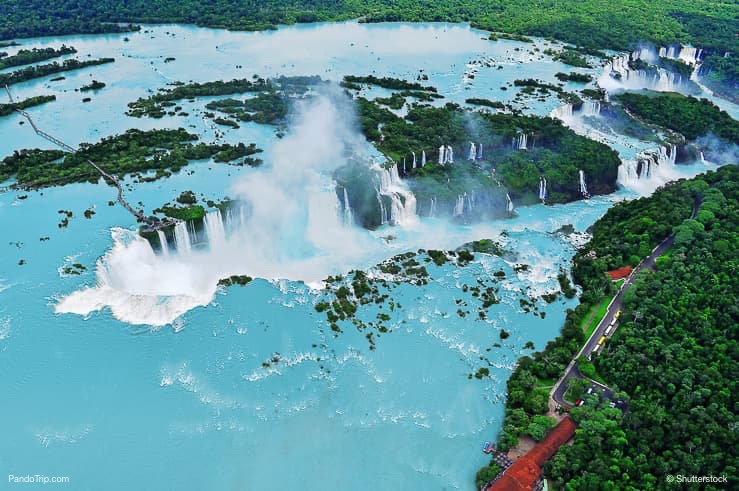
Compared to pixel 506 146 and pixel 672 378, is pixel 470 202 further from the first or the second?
pixel 672 378

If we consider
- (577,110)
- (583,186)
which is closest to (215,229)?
(583,186)

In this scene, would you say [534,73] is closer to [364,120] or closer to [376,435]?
[364,120]

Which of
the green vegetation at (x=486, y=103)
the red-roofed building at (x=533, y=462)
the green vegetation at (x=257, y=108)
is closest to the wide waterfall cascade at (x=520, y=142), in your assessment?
the green vegetation at (x=486, y=103)

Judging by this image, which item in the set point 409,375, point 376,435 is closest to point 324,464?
point 376,435

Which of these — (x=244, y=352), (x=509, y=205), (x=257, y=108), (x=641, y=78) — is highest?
(x=257, y=108)

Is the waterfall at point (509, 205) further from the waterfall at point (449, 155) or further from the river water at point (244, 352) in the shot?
the waterfall at point (449, 155)

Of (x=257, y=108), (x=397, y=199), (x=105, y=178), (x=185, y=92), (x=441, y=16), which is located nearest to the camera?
(x=397, y=199)

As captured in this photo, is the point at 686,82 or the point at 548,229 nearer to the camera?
the point at 548,229
